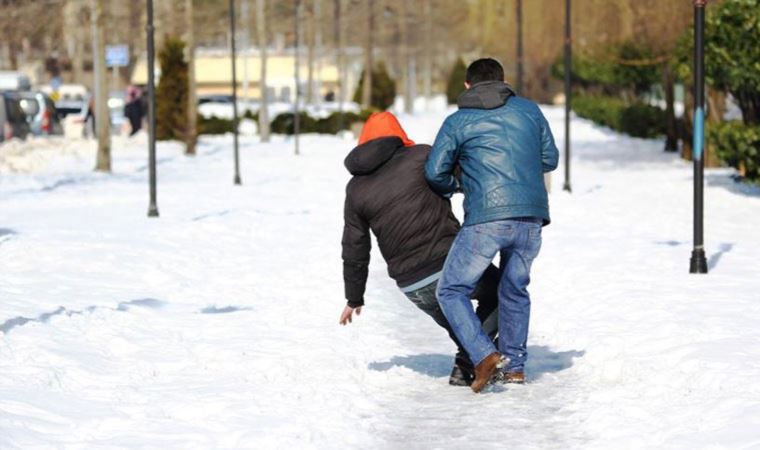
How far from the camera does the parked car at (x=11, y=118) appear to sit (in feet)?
142

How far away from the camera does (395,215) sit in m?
8.76

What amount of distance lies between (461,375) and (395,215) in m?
1.05

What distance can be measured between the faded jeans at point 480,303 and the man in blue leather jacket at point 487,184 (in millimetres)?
203

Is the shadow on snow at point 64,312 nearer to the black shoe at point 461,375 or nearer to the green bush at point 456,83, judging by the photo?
the black shoe at point 461,375

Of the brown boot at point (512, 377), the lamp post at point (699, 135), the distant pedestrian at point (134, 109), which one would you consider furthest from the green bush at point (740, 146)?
the distant pedestrian at point (134, 109)

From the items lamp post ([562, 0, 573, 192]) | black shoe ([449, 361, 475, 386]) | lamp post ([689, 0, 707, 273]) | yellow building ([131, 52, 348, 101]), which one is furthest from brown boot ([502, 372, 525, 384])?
yellow building ([131, 52, 348, 101])

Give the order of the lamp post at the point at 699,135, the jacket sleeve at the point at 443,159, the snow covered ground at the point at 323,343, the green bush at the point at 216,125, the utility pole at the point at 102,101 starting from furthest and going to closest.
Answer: the green bush at the point at 216,125, the utility pole at the point at 102,101, the lamp post at the point at 699,135, the jacket sleeve at the point at 443,159, the snow covered ground at the point at 323,343

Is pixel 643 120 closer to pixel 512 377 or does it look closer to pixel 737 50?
pixel 737 50

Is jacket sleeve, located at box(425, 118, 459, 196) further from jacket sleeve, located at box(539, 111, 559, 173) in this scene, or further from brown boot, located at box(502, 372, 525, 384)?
brown boot, located at box(502, 372, 525, 384)

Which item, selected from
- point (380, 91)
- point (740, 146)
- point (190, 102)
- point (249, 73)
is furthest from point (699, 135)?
point (249, 73)

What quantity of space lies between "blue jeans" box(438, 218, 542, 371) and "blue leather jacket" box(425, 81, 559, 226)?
80mm

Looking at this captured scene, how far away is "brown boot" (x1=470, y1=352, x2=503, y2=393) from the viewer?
8.69 metres

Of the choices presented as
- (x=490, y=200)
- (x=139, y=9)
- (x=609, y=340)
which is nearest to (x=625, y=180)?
(x=609, y=340)

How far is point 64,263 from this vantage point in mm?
15016
